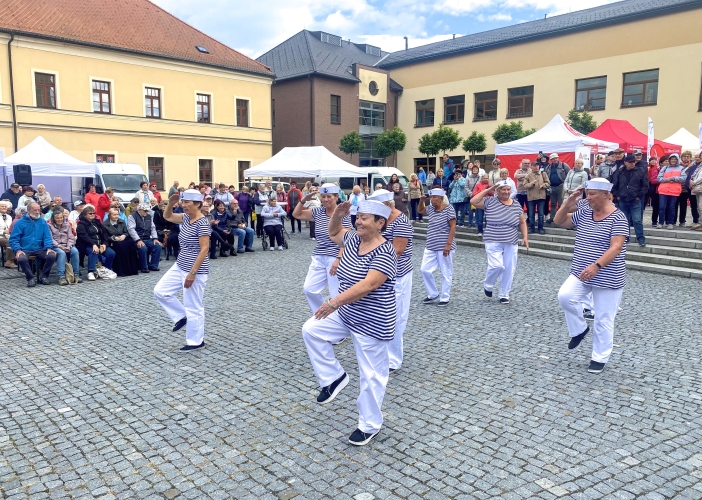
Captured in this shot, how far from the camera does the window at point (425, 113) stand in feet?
137

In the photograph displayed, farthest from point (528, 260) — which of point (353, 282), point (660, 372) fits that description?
point (353, 282)

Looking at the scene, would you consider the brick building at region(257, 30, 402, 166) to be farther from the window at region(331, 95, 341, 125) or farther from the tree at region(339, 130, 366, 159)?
the tree at region(339, 130, 366, 159)

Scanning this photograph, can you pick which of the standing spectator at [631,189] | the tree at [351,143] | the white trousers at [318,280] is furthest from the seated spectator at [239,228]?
the tree at [351,143]

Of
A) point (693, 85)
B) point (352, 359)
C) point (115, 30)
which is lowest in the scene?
point (352, 359)

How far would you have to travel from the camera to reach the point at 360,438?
430cm

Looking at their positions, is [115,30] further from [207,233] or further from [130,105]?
[207,233]

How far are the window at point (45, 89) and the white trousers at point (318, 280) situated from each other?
1040 inches

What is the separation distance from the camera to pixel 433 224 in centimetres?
912

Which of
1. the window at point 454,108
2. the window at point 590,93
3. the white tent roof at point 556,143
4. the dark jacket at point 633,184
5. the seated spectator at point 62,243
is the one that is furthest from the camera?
the window at point 454,108

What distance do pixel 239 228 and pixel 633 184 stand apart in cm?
1028

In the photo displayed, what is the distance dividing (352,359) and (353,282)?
2379mm

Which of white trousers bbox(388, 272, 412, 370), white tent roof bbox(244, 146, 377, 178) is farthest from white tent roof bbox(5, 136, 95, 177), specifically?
white trousers bbox(388, 272, 412, 370)

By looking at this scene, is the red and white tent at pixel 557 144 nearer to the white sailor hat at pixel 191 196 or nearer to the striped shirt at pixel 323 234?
the striped shirt at pixel 323 234

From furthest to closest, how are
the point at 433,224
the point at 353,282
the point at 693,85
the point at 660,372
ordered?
the point at 693,85
the point at 433,224
the point at 660,372
the point at 353,282
